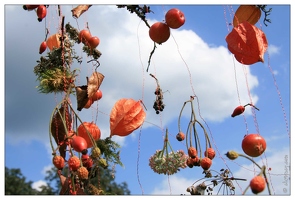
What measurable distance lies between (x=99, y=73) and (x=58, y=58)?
161 millimetres

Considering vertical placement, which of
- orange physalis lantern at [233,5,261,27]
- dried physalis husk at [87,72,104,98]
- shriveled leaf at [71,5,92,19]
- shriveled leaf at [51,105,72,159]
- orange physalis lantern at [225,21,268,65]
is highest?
shriveled leaf at [71,5,92,19]

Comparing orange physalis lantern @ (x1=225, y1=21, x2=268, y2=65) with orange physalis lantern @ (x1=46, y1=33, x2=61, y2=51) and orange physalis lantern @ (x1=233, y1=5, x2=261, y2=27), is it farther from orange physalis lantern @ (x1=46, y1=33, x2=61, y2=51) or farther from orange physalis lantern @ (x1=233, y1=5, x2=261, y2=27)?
orange physalis lantern @ (x1=46, y1=33, x2=61, y2=51)

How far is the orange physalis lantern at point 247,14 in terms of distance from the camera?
1489 mm

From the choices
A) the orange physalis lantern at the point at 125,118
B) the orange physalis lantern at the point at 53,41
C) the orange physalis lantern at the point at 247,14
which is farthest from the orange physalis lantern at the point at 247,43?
the orange physalis lantern at the point at 53,41

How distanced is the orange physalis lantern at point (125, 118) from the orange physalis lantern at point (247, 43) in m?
0.38

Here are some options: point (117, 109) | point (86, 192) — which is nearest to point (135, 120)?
point (117, 109)

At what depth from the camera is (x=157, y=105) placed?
152cm

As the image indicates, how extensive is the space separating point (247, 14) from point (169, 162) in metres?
0.57

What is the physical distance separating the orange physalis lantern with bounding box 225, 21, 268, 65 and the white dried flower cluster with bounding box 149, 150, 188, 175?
15.3 inches

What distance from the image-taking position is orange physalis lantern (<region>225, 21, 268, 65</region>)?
142cm

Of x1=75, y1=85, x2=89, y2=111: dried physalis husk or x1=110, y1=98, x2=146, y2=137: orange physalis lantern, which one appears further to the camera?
x1=110, y1=98, x2=146, y2=137: orange physalis lantern

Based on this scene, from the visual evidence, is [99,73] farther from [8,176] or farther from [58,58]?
[8,176]

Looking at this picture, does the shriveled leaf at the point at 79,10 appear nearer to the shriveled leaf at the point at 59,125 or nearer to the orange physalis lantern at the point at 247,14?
the shriveled leaf at the point at 59,125

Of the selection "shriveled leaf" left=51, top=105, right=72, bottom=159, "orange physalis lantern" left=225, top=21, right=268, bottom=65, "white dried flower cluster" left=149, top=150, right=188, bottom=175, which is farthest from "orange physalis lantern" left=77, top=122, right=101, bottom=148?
"orange physalis lantern" left=225, top=21, right=268, bottom=65
